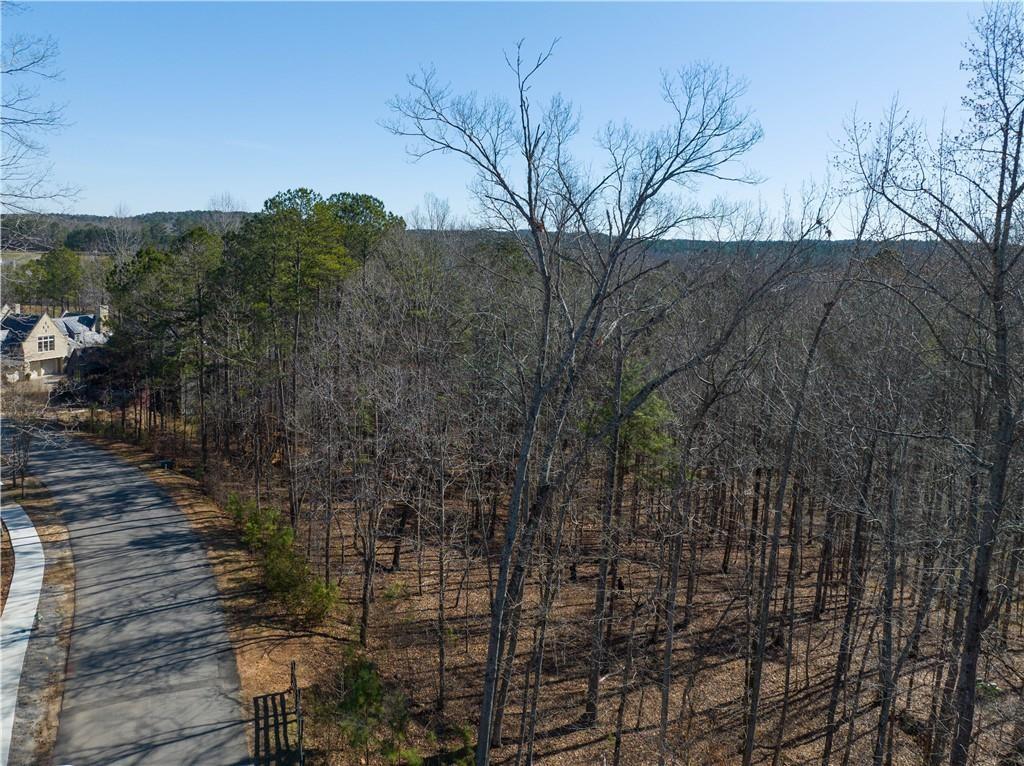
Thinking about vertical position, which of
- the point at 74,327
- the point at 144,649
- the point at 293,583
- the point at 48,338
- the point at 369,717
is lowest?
the point at 144,649

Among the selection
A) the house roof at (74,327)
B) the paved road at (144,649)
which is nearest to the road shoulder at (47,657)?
the paved road at (144,649)

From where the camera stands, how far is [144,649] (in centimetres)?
1188

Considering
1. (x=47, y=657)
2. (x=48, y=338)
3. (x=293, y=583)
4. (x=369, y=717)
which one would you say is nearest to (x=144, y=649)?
(x=47, y=657)

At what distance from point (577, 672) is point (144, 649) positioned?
26.7ft

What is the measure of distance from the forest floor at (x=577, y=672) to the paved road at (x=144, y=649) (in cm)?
59

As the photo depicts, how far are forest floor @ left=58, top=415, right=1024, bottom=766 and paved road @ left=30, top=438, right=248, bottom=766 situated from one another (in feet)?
1.94

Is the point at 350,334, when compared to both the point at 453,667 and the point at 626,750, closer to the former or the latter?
the point at 453,667

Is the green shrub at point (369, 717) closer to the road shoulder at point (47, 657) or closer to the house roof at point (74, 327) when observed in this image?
the road shoulder at point (47, 657)

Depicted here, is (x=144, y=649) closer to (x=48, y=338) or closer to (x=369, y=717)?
(x=369, y=717)

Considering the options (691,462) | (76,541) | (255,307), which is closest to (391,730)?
(691,462)

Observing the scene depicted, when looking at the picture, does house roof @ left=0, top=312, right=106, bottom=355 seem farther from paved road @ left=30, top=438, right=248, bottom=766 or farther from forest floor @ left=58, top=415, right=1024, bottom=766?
forest floor @ left=58, top=415, right=1024, bottom=766

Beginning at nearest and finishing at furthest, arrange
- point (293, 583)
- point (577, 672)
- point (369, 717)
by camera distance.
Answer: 1. point (369, 717)
2. point (293, 583)
3. point (577, 672)

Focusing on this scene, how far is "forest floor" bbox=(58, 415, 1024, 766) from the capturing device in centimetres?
1107

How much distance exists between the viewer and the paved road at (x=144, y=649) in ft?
30.9
